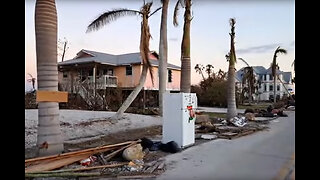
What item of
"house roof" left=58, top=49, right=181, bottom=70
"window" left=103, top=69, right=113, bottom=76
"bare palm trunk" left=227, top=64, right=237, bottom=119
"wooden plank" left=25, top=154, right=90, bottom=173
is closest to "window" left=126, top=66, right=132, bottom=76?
"house roof" left=58, top=49, right=181, bottom=70

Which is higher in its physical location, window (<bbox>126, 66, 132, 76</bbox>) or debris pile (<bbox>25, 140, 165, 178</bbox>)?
window (<bbox>126, 66, 132, 76</bbox>)

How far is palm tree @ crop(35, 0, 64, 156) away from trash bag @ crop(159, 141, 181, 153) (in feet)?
8.61

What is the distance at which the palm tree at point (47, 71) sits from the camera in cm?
618

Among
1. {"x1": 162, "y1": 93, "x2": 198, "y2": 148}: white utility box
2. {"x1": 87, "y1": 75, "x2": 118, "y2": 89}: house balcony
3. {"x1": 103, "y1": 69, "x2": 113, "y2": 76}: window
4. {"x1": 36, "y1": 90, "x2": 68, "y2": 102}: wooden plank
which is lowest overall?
{"x1": 162, "y1": 93, "x2": 198, "y2": 148}: white utility box

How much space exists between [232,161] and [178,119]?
7.10 feet

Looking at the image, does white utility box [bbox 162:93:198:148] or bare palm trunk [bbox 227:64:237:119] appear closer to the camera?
white utility box [bbox 162:93:198:148]

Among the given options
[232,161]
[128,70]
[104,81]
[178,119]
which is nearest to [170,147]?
[178,119]

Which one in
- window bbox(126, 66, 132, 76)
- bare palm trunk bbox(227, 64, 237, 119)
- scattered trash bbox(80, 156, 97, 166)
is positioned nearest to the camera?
scattered trash bbox(80, 156, 97, 166)

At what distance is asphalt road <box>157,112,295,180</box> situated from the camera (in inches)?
201

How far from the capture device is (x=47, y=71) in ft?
20.7

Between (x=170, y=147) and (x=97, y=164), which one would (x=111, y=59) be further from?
(x=97, y=164)

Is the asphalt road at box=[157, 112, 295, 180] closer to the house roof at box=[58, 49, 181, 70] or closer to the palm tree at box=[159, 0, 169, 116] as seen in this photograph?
the palm tree at box=[159, 0, 169, 116]
